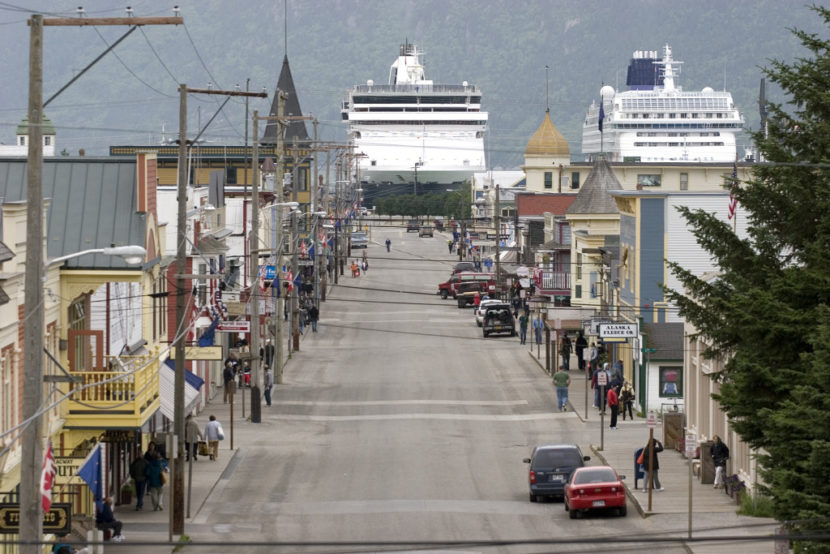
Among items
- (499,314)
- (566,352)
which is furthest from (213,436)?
(499,314)

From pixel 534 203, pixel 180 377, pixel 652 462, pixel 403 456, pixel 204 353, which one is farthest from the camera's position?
pixel 534 203

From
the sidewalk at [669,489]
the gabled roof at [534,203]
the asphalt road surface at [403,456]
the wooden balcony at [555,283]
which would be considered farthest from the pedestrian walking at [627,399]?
the gabled roof at [534,203]

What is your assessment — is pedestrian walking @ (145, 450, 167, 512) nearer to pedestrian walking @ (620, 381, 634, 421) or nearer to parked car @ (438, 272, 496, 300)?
pedestrian walking @ (620, 381, 634, 421)

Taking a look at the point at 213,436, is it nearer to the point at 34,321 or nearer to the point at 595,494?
the point at 595,494

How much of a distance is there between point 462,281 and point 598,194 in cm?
2893

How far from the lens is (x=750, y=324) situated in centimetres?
2303

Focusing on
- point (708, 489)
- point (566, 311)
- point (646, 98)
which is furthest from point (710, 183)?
point (646, 98)

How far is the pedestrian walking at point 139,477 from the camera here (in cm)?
3216

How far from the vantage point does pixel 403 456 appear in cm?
3997

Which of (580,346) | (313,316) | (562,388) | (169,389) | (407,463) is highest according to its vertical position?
(169,389)

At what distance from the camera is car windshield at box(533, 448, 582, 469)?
33.7 meters

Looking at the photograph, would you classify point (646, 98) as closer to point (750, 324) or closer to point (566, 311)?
point (566, 311)

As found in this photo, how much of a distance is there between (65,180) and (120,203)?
1.21 metres

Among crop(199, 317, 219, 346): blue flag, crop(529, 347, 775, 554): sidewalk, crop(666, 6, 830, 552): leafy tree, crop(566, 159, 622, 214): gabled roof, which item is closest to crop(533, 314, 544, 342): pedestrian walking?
crop(566, 159, 622, 214): gabled roof
